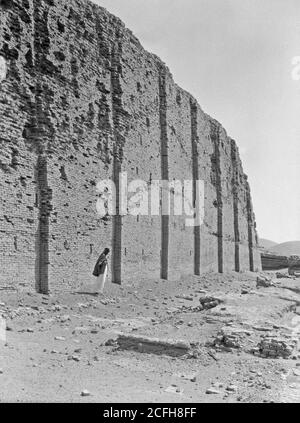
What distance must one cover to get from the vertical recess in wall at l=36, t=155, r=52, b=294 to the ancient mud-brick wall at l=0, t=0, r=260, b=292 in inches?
1.0

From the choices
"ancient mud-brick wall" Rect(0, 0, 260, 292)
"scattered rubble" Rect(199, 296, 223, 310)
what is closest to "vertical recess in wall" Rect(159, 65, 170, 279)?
"ancient mud-brick wall" Rect(0, 0, 260, 292)

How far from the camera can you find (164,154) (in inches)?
744

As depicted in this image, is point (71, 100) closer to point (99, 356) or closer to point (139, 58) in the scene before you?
point (139, 58)

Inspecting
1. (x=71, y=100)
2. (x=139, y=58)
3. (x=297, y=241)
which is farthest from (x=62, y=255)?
(x=297, y=241)

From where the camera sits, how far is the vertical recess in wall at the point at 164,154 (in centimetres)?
1813

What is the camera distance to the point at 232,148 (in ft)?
105

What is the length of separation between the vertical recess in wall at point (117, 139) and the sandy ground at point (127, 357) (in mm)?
2337

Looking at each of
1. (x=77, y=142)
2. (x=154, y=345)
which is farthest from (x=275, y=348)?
(x=77, y=142)

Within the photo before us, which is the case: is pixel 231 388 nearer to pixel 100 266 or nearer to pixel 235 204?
pixel 100 266

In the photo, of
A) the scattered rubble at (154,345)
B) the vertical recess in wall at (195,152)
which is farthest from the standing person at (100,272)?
the vertical recess in wall at (195,152)

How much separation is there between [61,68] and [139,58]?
5.66m

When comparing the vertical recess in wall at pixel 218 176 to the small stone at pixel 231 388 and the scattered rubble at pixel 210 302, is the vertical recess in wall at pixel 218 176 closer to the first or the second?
the scattered rubble at pixel 210 302

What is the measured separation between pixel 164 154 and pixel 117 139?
4.28 meters

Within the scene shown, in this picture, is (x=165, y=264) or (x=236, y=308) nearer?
(x=236, y=308)
